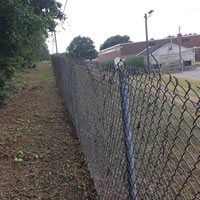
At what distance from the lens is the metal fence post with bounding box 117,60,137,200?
144 centimetres

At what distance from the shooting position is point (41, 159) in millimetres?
3688

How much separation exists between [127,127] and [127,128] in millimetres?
10

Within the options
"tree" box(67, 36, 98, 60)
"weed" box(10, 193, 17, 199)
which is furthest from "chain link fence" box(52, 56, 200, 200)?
"tree" box(67, 36, 98, 60)

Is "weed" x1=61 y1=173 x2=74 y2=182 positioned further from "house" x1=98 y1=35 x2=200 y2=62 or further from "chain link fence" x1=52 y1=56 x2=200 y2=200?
"house" x1=98 y1=35 x2=200 y2=62

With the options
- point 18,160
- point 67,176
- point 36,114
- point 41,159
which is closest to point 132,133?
point 67,176

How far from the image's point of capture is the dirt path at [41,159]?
2.83 m

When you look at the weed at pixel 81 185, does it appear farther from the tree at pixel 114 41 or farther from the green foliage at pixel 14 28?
the tree at pixel 114 41

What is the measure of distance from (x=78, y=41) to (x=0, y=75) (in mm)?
43636

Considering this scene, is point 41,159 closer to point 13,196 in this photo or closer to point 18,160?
point 18,160

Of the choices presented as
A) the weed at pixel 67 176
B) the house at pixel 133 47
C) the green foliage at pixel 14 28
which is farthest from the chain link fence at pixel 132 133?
the house at pixel 133 47

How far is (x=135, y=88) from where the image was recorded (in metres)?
1.39

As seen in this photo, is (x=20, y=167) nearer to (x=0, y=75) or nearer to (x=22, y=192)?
(x=22, y=192)

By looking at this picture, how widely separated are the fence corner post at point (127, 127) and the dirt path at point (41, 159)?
52.1 inches

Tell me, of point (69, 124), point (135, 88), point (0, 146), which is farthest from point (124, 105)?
point (69, 124)
